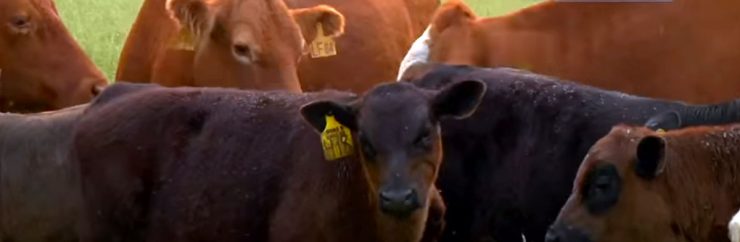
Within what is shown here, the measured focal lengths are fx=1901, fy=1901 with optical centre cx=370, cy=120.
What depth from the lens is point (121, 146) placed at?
7625mm

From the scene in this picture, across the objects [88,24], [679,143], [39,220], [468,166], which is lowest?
[88,24]

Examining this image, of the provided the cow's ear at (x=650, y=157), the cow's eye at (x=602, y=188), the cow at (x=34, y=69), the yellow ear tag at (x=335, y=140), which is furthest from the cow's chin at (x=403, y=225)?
the cow at (x=34, y=69)

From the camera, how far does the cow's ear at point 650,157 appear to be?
6.31 m

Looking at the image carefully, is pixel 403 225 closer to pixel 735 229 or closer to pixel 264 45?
pixel 735 229

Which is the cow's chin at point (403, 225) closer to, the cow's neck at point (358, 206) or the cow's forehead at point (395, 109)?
the cow's neck at point (358, 206)

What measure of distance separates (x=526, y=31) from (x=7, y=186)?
9.25ft

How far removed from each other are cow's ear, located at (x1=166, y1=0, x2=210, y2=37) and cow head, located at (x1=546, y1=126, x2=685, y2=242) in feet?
10.7

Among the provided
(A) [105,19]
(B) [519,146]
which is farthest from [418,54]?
(A) [105,19]

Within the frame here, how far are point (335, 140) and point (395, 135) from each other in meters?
0.32

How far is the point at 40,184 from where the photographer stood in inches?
311

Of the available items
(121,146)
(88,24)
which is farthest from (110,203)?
(88,24)

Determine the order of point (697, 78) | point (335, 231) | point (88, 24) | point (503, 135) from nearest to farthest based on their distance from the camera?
point (335, 231), point (503, 135), point (697, 78), point (88, 24)

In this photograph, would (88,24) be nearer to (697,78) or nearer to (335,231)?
(697,78)

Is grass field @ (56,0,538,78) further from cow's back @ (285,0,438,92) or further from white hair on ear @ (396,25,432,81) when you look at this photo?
white hair on ear @ (396,25,432,81)
